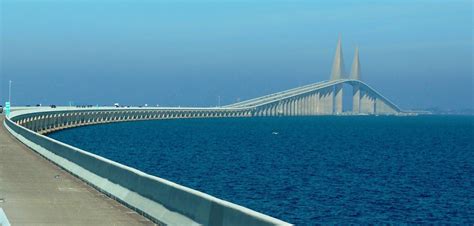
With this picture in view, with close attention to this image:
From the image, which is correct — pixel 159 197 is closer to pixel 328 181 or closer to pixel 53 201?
pixel 53 201

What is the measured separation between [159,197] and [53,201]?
4311 millimetres

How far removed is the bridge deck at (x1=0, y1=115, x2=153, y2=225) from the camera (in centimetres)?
1773

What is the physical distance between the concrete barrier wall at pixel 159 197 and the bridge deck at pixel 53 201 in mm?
291

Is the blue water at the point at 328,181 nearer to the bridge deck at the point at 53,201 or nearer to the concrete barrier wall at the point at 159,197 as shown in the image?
the concrete barrier wall at the point at 159,197

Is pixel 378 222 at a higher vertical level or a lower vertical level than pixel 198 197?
lower

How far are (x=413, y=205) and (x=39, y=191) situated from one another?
731 inches

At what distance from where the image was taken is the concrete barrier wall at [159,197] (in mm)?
13438

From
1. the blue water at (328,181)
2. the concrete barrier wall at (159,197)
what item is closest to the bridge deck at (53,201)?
the concrete barrier wall at (159,197)

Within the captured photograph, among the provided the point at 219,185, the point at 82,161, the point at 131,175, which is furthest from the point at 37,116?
the point at 131,175

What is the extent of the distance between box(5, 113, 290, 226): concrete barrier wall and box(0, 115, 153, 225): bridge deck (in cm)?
29

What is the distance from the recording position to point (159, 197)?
1788 centimetres

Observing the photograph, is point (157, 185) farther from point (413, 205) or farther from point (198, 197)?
point (413, 205)

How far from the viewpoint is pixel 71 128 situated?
132m

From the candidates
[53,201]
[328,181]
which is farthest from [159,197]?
[328,181]
